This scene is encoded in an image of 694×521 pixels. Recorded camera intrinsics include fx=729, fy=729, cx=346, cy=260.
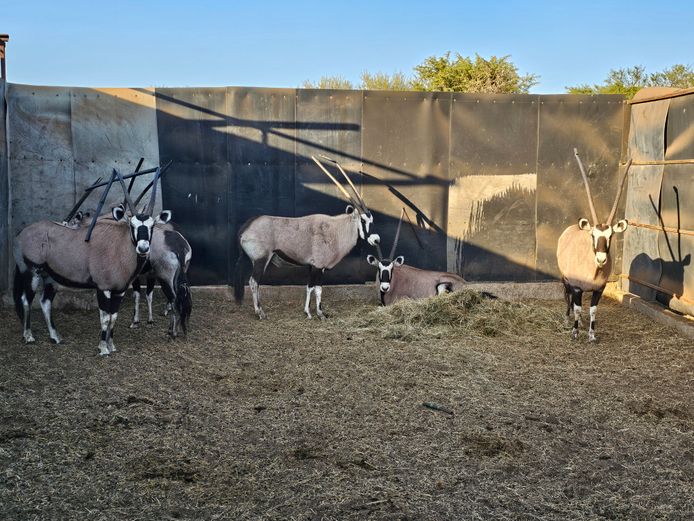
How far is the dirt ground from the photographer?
4.45 m

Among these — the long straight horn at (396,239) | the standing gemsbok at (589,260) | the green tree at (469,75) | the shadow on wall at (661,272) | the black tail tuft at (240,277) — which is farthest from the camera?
the green tree at (469,75)

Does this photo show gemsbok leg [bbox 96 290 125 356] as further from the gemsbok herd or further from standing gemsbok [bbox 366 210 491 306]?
standing gemsbok [bbox 366 210 491 306]

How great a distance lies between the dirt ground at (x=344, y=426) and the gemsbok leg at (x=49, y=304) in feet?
0.70

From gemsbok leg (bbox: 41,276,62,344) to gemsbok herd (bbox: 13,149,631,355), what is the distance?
0.04ft

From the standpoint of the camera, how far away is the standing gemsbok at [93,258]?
7.83 metres

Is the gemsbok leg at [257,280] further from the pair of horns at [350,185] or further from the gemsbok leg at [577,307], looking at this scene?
the gemsbok leg at [577,307]

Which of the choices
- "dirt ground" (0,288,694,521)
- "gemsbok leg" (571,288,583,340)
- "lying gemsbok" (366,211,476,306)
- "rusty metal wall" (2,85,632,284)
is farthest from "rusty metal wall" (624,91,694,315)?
"lying gemsbok" (366,211,476,306)

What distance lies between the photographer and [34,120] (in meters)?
10.3

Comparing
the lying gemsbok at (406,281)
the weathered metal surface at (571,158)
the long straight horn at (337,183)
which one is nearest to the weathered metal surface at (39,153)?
the long straight horn at (337,183)

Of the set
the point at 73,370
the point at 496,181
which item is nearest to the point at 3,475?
the point at 73,370

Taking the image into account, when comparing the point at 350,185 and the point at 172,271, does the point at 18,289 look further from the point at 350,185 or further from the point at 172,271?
the point at 350,185

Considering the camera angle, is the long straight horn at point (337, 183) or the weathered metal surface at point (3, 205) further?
the long straight horn at point (337, 183)

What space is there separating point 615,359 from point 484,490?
391 cm

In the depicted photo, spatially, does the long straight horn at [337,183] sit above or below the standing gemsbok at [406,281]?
above
